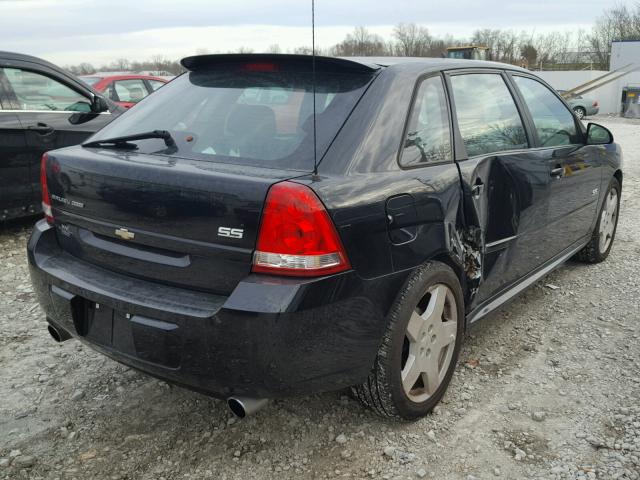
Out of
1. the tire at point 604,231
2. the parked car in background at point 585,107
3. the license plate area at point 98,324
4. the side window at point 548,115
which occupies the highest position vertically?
the side window at point 548,115

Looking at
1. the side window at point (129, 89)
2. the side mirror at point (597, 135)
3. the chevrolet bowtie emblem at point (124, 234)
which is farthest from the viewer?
the side window at point (129, 89)

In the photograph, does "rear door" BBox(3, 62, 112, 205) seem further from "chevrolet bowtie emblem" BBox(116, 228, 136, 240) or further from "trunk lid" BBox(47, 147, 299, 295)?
"chevrolet bowtie emblem" BBox(116, 228, 136, 240)

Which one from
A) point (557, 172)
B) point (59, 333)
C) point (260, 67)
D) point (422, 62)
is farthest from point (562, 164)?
point (59, 333)

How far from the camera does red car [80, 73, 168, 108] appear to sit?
10078 millimetres

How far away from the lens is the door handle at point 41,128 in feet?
18.0

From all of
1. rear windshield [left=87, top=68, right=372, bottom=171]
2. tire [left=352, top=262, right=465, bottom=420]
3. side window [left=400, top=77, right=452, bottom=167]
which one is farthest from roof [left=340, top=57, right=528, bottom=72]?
tire [left=352, top=262, right=465, bottom=420]

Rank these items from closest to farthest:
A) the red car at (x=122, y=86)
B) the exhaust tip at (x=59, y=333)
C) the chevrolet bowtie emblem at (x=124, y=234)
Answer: the chevrolet bowtie emblem at (x=124, y=234) < the exhaust tip at (x=59, y=333) < the red car at (x=122, y=86)

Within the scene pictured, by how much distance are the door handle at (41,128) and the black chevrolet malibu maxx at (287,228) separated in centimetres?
297

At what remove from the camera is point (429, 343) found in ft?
8.93

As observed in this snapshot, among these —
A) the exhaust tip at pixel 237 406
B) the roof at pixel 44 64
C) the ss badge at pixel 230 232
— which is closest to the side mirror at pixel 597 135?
the ss badge at pixel 230 232

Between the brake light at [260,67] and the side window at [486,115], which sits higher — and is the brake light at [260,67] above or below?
above

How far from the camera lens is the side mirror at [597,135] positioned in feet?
14.4

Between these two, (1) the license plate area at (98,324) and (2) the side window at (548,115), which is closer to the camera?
(1) the license plate area at (98,324)

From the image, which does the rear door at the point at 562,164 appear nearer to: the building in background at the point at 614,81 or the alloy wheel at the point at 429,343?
the alloy wheel at the point at 429,343
